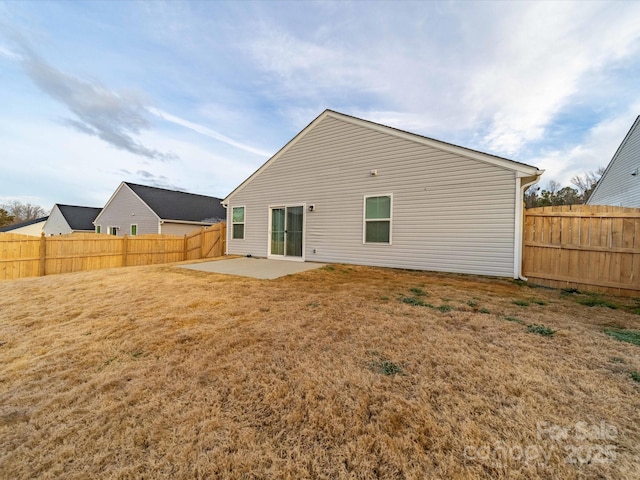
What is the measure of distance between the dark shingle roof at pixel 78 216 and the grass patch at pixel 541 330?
108 ft

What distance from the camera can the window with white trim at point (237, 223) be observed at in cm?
1122

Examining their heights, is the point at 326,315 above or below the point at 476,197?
below

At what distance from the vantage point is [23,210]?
4238cm

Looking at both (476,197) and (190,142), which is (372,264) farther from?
(190,142)

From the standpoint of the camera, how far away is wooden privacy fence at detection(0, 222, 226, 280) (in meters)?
7.73

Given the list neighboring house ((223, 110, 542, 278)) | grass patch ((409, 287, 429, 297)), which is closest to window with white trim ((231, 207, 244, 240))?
neighboring house ((223, 110, 542, 278))

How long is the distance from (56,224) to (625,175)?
43002 millimetres

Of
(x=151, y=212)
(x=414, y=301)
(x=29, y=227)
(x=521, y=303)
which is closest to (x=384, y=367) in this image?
(x=414, y=301)

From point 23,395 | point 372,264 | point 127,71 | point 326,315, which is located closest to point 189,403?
point 23,395

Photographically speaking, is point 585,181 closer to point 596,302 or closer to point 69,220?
point 596,302

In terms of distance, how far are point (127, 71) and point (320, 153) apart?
25.0 ft

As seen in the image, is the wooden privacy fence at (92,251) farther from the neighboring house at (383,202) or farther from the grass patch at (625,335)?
the grass patch at (625,335)

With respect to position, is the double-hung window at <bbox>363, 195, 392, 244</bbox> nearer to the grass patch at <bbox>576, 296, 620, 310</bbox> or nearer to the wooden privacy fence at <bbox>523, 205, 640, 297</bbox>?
the wooden privacy fence at <bbox>523, 205, 640, 297</bbox>

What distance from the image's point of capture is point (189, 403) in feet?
6.33
